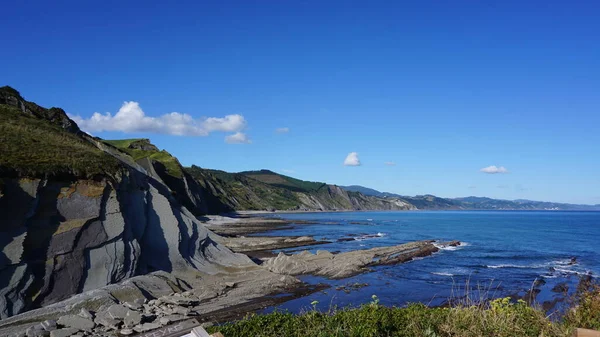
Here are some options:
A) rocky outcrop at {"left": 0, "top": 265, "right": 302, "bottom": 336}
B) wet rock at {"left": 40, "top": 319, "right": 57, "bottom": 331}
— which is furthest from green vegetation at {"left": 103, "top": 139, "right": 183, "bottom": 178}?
wet rock at {"left": 40, "top": 319, "right": 57, "bottom": 331}

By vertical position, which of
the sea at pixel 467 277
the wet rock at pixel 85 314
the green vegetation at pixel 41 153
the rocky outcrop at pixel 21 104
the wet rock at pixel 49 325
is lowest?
the sea at pixel 467 277

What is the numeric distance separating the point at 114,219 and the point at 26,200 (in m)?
4.60

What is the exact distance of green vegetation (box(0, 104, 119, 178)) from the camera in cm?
2208

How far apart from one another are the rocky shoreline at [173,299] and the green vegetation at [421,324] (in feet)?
14.3

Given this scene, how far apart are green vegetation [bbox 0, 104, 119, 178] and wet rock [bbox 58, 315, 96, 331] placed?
28.6 feet

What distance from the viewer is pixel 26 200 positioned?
825 inches

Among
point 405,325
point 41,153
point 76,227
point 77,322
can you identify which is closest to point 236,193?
point 41,153

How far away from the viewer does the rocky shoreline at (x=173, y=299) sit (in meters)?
16.7

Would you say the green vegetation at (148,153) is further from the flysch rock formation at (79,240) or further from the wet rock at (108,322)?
the wet rock at (108,322)

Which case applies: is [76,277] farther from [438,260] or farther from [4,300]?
[438,260]

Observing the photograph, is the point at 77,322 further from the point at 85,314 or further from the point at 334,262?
the point at 334,262

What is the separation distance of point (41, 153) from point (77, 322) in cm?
1174

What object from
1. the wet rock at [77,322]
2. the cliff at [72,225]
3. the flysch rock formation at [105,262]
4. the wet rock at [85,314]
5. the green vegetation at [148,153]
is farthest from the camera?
the green vegetation at [148,153]

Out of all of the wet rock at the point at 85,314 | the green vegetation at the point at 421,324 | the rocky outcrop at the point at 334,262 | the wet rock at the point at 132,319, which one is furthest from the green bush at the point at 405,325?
the rocky outcrop at the point at 334,262
